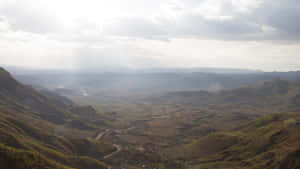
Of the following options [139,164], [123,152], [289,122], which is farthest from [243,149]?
[123,152]

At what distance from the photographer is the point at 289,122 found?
566ft

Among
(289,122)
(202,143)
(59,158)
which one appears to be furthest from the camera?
(202,143)

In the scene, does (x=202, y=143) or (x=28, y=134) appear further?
(x=202, y=143)

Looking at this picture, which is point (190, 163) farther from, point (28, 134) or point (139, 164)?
point (28, 134)

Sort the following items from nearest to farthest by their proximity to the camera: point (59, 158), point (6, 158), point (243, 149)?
point (6, 158), point (59, 158), point (243, 149)

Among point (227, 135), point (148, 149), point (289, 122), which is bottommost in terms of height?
point (148, 149)

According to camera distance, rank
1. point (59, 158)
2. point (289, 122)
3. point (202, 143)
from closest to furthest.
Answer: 1. point (59, 158)
2. point (289, 122)
3. point (202, 143)

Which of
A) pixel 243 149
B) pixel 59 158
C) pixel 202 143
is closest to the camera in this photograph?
pixel 59 158

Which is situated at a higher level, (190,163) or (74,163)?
(74,163)

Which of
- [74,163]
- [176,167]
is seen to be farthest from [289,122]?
[74,163]

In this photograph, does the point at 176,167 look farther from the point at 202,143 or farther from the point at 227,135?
the point at 227,135

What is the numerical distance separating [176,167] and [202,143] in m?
44.6

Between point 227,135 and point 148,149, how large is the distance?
203 ft

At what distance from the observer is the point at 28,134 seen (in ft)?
504
